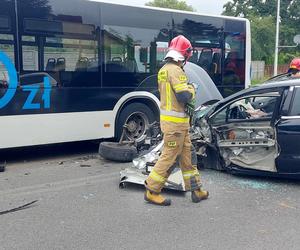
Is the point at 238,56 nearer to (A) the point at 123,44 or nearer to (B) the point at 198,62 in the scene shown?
(B) the point at 198,62

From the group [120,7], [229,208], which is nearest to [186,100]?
[229,208]

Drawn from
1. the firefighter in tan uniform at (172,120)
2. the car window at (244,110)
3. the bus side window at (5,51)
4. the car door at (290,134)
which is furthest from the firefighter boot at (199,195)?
the bus side window at (5,51)

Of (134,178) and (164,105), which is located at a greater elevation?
(164,105)

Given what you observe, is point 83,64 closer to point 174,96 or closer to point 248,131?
point 174,96

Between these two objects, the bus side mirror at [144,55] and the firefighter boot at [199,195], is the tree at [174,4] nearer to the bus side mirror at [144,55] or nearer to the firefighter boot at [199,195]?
the bus side mirror at [144,55]

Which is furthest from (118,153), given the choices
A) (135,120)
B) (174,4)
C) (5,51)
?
(174,4)

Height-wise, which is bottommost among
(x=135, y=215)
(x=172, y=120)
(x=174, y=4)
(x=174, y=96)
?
(x=135, y=215)

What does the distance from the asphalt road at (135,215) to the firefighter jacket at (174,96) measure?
96 centimetres

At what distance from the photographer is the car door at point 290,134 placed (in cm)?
555

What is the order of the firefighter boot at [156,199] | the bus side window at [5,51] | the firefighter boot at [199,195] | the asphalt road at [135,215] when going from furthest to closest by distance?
the bus side window at [5,51], the firefighter boot at [199,195], the firefighter boot at [156,199], the asphalt road at [135,215]

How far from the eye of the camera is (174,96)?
16.4ft

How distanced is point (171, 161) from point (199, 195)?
550mm

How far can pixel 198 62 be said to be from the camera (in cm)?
912

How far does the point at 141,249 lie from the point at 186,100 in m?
1.82
